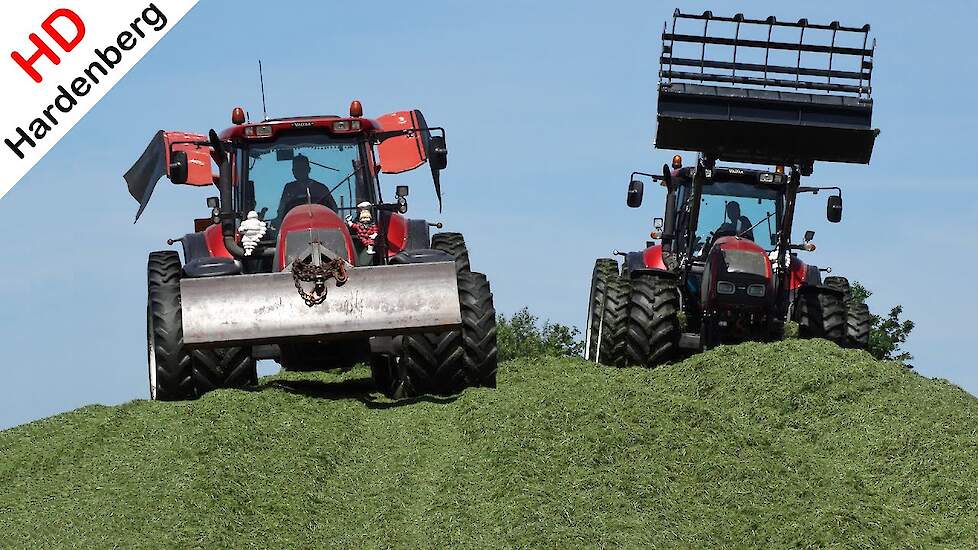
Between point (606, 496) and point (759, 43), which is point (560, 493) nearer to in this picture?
point (606, 496)

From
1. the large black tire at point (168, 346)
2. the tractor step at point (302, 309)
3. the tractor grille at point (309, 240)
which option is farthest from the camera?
the large black tire at point (168, 346)

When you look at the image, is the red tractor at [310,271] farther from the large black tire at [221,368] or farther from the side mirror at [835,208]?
the side mirror at [835,208]

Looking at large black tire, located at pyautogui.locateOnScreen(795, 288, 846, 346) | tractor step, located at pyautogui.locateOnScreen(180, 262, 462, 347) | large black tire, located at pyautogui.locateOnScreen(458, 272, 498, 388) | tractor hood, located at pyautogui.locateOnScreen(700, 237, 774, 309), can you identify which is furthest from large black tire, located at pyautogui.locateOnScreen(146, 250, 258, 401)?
large black tire, located at pyautogui.locateOnScreen(795, 288, 846, 346)

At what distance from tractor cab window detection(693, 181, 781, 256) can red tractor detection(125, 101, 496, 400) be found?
9.36ft

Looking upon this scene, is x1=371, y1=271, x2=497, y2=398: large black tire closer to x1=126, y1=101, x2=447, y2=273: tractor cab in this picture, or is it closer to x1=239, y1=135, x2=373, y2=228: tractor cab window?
x1=126, y1=101, x2=447, y2=273: tractor cab

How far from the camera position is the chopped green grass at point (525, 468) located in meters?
7.64

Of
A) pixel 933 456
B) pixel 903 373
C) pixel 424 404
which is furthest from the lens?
pixel 903 373

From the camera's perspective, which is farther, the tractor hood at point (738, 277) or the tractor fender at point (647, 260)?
the tractor fender at point (647, 260)

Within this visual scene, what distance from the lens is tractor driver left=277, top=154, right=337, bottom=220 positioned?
494 inches

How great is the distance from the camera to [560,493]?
8.02 metres

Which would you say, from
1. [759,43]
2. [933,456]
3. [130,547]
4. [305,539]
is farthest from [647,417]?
[759,43]

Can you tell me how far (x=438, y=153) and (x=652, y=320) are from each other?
3.05 meters

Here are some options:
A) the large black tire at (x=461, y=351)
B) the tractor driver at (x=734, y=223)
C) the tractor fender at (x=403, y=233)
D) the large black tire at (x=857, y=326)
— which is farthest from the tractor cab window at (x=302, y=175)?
the large black tire at (x=857, y=326)

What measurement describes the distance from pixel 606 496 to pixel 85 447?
3.82 m
